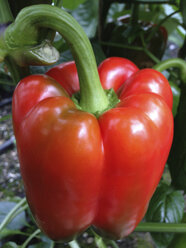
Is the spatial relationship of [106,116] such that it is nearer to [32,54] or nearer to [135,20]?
[32,54]

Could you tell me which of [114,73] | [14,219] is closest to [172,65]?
[114,73]

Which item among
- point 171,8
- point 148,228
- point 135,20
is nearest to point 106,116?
point 148,228

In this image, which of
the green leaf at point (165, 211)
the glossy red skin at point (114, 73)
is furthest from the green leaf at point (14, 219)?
the glossy red skin at point (114, 73)

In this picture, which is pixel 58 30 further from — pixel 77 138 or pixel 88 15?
pixel 88 15

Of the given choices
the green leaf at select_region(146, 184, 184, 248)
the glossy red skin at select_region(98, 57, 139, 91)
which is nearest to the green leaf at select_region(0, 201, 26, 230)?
the green leaf at select_region(146, 184, 184, 248)

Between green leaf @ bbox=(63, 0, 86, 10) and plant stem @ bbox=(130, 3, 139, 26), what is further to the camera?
plant stem @ bbox=(130, 3, 139, 26)

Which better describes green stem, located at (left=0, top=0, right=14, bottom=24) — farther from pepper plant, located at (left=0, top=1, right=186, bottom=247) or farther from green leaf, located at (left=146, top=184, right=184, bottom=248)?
green leaf, located at (left=146, top=184, right=184, bottom=248)

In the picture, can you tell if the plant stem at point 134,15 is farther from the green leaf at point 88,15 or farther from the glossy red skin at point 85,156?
the glossy red skin at point 85,156

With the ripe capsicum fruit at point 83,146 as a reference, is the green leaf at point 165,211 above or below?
below
